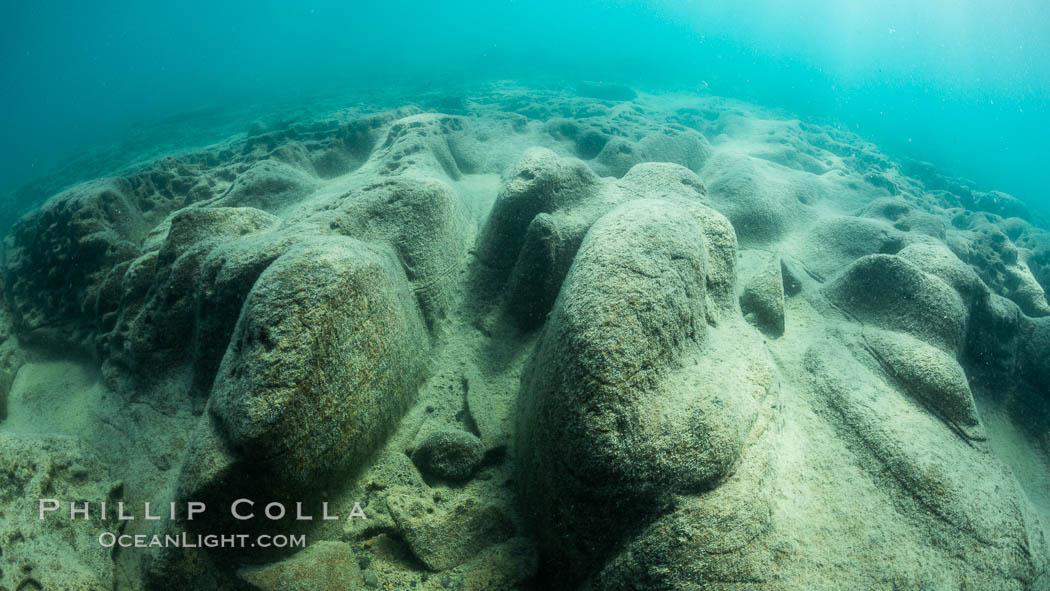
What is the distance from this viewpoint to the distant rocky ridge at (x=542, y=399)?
230cm

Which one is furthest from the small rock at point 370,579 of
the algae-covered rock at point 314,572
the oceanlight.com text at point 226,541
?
the oceanlight.com text at point 226,541

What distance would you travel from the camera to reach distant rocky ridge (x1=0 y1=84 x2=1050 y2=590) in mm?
2303

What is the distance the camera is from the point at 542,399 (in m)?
2.65

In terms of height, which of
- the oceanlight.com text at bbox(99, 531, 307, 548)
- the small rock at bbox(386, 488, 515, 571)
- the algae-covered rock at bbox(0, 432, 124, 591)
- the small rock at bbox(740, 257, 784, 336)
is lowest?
the algae-covered rock at bbox(0, 432, 124, 591)

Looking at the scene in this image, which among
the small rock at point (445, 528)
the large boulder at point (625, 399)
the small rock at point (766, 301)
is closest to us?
the large boulder at point (625, 399)

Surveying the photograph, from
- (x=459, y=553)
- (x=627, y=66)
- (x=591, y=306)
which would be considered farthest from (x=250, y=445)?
(x=627, y=66)

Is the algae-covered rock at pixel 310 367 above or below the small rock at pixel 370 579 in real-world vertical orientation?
above

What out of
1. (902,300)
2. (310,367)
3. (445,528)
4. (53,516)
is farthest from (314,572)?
(902,300)

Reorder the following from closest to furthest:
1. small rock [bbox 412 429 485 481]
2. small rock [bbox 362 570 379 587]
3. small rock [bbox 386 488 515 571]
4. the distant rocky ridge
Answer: the distant rocky ridge → small rock [bbox 362 570 379 587] → small rock [bbox 386 488 515 571] → small rock [bbox 412 429 485 481]

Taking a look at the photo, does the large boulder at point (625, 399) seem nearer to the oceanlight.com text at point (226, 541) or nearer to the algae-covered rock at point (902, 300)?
the oceanlight.com text at point (226, 541)

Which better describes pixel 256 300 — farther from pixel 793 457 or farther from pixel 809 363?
pixel 809 363

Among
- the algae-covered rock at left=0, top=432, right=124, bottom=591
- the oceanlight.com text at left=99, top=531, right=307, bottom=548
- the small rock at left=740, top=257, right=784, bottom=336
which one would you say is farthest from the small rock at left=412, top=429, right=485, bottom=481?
the small rock at left=740, top=257, right=784, bottom=336

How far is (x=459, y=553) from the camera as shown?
8.86 ft

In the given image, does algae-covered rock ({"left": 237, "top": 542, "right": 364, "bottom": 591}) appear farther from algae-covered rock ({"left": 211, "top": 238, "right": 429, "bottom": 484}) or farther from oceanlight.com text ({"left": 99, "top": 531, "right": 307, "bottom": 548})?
algae-covered rock ({"left": 211, "top": 238, "right": 429, "bottom": 484})
